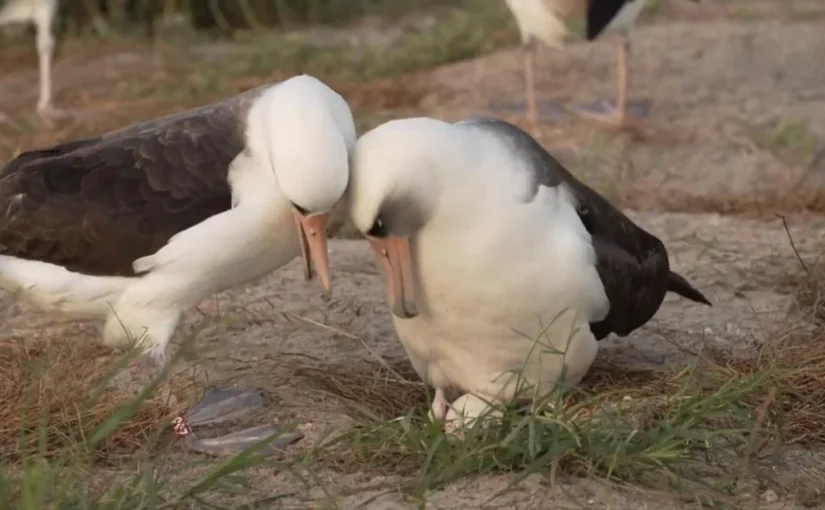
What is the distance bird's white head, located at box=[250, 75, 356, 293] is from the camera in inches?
129

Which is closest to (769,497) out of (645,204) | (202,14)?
(645,204)

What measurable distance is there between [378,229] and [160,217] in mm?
798

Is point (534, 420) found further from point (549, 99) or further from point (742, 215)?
point (549, 99)

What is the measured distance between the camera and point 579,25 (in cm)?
763

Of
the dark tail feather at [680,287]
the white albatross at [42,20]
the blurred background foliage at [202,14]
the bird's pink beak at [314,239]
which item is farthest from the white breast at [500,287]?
the blurred background foliage at [202,14]

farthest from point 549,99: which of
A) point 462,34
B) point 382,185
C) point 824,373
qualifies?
point 382,185

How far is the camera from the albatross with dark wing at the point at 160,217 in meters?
3.63

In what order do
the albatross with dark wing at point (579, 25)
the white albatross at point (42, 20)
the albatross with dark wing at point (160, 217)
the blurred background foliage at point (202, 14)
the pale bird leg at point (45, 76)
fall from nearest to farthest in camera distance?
the albatross with dark wing at point (160, 217), the albatross with dark wing at point (579, 25), the pale bird leg at point (45, 76), the white albatross at point (42, 20), the blurred background foliage at point (202, 14)

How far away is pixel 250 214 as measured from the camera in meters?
3.62

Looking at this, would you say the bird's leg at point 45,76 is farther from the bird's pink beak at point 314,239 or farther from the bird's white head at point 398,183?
the bird's white head at point 398,183

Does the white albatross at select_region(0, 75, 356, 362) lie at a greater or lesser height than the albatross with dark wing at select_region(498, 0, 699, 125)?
greater

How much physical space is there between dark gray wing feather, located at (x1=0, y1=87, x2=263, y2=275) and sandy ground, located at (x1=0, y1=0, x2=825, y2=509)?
383 millimetres

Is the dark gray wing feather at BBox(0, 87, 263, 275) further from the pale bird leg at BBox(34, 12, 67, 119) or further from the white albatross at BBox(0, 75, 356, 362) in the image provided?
the pale bird leg at BBox(34, 12, 67, 119)

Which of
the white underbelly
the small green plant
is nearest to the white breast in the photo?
the white underbelly
